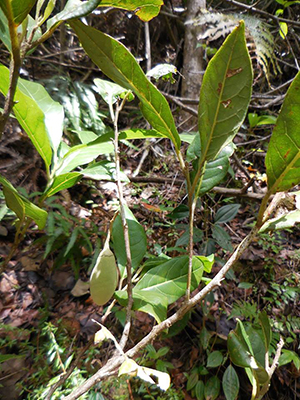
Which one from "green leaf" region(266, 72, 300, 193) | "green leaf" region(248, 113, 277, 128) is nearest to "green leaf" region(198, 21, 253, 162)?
"green leaf" region(266, 72, 300, 193)

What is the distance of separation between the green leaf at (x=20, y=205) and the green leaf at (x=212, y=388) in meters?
1.12

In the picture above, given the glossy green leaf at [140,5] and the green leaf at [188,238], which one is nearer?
the glossy green leaf at [140,5]

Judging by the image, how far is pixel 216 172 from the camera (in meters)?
0.57

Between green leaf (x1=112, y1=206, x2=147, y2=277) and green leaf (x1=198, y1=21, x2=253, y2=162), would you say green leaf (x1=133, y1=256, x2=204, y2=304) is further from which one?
green leaf (x1=198, y1=21, x2=253, y2=162)

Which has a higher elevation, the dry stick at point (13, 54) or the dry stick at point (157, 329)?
the dry stick at point (13, 54)

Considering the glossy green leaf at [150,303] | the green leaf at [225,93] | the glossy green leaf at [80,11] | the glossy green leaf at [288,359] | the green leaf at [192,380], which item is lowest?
the green leaf at [192,380]

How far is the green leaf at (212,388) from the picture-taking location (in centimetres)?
111

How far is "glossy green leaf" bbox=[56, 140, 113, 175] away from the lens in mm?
588

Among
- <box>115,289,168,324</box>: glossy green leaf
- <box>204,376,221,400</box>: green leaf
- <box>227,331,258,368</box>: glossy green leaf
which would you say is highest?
<box>115,289,168,324</box>: glossy green leaf

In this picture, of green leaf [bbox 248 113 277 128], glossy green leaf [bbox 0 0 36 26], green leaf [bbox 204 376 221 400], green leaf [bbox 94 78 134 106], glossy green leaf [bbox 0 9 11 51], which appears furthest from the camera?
→ green leaf [bbox 248 113 277 128]

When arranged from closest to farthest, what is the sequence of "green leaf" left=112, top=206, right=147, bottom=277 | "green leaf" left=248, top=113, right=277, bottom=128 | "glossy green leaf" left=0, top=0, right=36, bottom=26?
"glossy green leaf" left=0, top=0, right=36, bottom=26 → "green leaf" left=112, top=206, right=147, bottom=277 → "green leaf" left=248, top=113, right=277, bottom=128

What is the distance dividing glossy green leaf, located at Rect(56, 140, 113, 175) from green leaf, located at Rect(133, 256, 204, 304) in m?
0.29

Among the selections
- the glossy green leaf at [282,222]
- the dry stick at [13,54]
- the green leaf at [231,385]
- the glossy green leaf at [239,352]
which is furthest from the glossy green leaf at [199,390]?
the dry stick at [13,54]

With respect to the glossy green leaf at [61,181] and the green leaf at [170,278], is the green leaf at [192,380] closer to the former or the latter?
the green leaf at [170,278]
